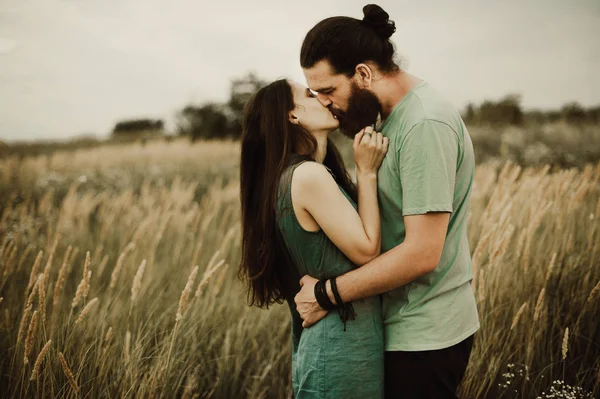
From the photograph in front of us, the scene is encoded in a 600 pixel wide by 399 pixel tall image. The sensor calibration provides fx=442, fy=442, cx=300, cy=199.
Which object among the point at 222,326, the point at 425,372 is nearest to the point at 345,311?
the point at 425,372

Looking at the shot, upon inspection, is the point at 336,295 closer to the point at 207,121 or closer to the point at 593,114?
the point at 593,114

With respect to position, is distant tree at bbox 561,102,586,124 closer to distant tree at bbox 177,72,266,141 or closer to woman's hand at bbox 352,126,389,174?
distant tree at bbox 177,72,266,141

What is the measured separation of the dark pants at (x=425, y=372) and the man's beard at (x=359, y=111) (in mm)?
1037

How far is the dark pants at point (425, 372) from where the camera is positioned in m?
1.82

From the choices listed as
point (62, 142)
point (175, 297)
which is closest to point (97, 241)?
point (175, 297)

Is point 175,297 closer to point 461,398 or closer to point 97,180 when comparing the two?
point 461,398

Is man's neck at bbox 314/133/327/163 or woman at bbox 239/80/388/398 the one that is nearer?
woman at bbox 239/80/388/398

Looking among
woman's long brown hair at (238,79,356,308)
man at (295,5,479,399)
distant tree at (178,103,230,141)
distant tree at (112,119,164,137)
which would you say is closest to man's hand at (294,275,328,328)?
man at (295,5,479,399)

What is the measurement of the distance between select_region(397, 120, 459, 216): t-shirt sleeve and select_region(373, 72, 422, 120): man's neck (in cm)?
33

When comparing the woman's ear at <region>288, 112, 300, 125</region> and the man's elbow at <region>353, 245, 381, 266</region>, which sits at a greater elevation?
the woman's ear at <region>288, 112, 300, 125</region>

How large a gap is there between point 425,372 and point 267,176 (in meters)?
1.12

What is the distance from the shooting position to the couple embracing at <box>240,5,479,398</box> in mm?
1737

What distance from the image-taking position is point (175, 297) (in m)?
3.71

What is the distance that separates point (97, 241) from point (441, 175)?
15.3ft
